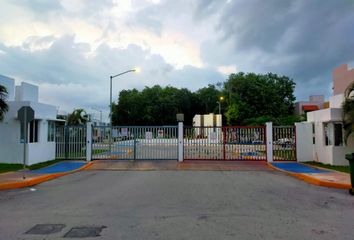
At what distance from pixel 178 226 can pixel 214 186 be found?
5.36 metres

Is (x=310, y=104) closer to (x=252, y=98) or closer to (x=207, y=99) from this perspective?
(x=207, y=99)

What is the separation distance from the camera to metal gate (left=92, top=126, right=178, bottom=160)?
2086 centimetres

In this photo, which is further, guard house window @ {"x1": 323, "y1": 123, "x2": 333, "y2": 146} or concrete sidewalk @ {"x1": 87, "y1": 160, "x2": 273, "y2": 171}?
guard house window @ {"x1": 323, "y1": 123, "x2": 333, "y2": 146}

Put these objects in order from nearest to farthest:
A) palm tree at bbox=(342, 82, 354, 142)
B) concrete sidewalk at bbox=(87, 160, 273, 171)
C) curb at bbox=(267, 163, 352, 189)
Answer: curb at bbox=(267, 163, 352, 189)
palm tree at bbox=(342, 82, 354, 142)
concrete sidewalk at bbox=(87, 160, 273, 171)

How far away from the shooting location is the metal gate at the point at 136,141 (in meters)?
20.9

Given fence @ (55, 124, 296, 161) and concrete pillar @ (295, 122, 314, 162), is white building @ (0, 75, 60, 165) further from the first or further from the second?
concrete pillar @ (295, 122, 314, 162)

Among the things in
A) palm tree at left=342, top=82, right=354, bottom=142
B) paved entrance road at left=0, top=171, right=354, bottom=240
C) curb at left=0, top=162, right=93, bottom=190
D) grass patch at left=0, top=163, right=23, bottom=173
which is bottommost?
paved entrance road at left=0, top=171, right=354, bottom=240

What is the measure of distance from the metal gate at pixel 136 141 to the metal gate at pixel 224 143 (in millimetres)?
1115

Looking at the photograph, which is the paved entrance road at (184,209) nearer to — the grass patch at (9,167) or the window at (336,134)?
the grass patch at (9,167)

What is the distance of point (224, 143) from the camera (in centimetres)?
2073

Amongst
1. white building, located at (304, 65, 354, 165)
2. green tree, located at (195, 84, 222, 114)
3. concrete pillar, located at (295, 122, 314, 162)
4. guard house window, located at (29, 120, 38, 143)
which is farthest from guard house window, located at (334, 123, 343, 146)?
green tree, located at (195, 84, 222, 114)

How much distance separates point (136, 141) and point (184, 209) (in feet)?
42.9

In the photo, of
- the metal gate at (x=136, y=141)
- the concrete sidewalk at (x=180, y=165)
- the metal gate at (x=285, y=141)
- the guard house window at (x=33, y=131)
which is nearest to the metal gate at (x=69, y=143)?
the metal gate at (x=136, y=141)

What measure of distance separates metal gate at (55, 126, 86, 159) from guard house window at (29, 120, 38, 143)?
254 cm
